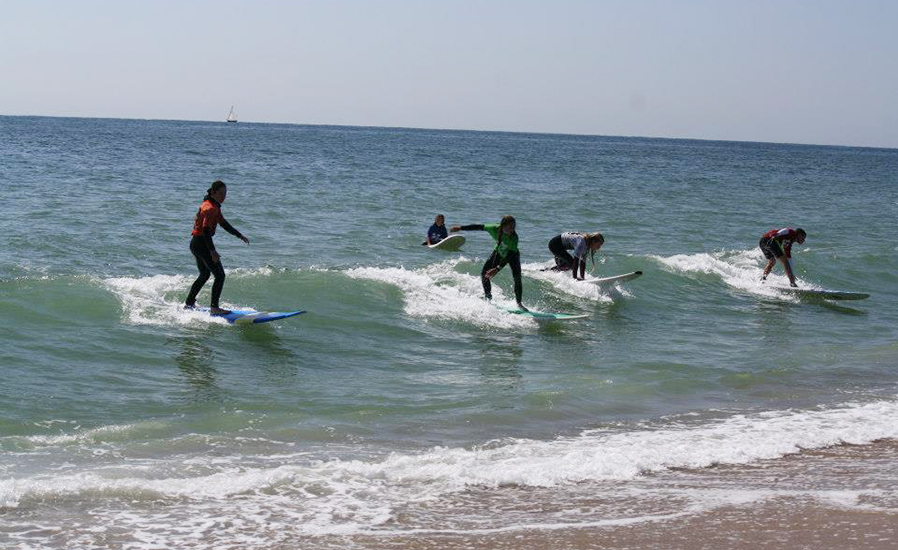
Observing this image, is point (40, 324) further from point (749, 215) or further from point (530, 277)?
point (749, 215)

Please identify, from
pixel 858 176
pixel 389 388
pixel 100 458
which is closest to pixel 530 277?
pixel 389 388

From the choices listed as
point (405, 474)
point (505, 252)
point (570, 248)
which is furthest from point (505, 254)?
point (405, 474)

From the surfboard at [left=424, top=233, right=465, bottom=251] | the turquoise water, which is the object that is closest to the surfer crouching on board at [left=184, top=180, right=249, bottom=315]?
the turquoise water

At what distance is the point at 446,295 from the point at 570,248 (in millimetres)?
2371

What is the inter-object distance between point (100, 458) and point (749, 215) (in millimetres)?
31177

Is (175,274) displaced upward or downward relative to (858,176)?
downward

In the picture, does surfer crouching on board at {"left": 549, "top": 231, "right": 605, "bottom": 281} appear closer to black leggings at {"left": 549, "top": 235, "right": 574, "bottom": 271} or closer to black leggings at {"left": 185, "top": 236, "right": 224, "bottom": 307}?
black leggings at {"left": 549, "top": 235, "right": 574, "bottom": 271}

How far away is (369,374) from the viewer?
1172 cm

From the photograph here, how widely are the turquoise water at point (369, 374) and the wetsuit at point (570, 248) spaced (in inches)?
14.1

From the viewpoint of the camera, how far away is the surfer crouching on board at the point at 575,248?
1636cm

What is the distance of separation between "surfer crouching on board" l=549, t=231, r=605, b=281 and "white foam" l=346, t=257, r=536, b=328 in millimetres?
1176

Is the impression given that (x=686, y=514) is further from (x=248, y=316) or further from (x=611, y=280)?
(x=611, y=280)

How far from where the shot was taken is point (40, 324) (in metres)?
12.9

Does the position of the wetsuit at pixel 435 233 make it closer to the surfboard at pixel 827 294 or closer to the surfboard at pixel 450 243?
the surfboard at pixel 450 243
